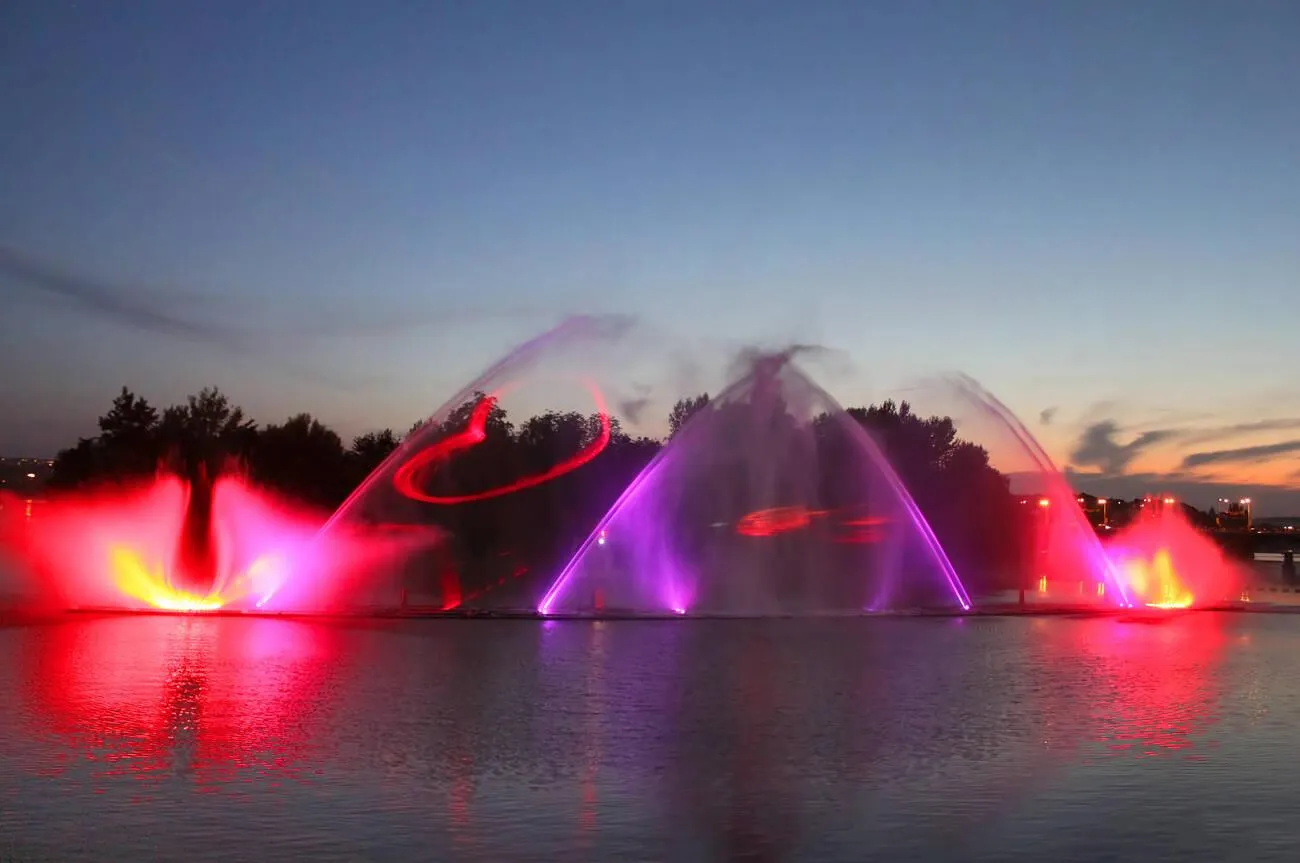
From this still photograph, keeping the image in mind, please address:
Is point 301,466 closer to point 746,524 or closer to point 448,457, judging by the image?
point 448,457

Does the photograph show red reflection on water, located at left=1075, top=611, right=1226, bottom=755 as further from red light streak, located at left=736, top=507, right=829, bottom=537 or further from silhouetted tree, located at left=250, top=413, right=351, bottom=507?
silhouetted tree, located at left=250, top=413, right=351, bottom=507

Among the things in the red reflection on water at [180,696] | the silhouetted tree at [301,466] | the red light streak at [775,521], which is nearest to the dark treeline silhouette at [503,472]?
the silhouetted tree at [301,466]

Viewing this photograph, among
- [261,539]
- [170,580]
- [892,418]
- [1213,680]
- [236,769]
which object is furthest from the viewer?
[892,418]

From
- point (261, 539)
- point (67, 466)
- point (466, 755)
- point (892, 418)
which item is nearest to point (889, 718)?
point (466, 755)

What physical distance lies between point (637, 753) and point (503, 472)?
215ft

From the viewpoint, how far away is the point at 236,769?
1534 cm

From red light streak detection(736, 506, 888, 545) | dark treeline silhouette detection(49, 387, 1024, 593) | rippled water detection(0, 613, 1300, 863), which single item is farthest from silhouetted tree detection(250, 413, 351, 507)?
rippled water detection(0, 613, 1300, 863)

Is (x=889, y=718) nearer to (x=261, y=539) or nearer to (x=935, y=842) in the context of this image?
(x=935, y=842)

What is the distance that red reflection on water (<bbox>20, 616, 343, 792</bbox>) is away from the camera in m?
15.8

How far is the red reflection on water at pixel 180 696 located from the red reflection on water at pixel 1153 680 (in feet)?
37.9

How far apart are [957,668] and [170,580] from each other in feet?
111

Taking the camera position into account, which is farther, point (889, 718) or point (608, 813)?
point (889, 718)

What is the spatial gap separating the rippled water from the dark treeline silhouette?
37743 mm

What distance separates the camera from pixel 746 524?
4556cm
